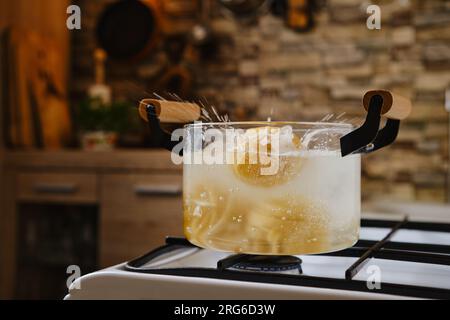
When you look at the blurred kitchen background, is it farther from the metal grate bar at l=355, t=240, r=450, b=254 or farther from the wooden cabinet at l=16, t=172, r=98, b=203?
the metal grate bar at l=355, t=240, r=450, b=254

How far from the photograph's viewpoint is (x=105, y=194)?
80.9 inches

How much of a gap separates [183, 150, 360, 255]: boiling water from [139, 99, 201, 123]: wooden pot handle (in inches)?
2.8

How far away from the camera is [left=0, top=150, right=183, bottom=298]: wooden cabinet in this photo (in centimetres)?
198

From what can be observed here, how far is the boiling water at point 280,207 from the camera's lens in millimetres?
532

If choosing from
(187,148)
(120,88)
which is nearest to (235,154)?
(187,148)

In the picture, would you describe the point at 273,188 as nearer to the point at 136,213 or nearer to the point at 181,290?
the point at 181,290

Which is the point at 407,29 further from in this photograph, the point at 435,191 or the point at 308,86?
the point at 435,191

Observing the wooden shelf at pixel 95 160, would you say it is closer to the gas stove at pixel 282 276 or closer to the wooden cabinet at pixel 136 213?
the wooden cabinet at pixel 136 213

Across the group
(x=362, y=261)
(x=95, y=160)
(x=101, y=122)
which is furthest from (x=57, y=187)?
(x=362, y=261)

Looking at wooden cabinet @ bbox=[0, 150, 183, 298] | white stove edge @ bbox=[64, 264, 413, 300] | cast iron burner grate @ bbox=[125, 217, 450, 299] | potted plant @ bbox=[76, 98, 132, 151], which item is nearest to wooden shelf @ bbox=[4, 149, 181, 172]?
wooden cabinet @ bbox=[0, 150, 183, 298]

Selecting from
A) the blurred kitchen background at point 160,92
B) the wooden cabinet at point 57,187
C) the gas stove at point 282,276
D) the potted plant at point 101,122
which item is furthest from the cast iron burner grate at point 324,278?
the potted plant at point 101,122

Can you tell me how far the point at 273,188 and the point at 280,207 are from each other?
2 cm

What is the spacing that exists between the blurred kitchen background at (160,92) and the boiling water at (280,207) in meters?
1.32

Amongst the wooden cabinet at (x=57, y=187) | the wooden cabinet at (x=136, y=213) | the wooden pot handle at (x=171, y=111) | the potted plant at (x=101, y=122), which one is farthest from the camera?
the potted plant at (x=101, y=122)
